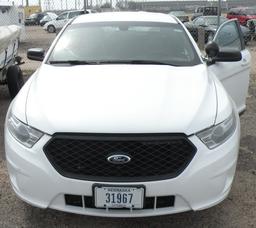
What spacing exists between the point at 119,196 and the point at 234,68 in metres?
3.04

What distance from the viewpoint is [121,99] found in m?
3.68

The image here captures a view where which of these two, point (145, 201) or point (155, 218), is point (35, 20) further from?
point (145, 201)

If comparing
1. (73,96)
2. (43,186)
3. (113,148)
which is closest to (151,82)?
(73,96)

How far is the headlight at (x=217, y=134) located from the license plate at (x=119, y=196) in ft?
1.86

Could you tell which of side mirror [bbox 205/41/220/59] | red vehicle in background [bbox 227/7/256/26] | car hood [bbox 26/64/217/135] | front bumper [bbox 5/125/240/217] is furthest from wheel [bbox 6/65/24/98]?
red vehicle in background [bbox 227/7/256/26]

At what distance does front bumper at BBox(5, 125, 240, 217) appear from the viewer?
10.9 ft

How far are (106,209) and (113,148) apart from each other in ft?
1.41

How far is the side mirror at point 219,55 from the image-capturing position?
5180 millimetres

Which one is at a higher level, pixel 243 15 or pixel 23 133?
pixel 23 133

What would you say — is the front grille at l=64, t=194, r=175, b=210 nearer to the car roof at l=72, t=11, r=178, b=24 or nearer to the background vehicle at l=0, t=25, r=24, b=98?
the car roof at l=72, t=11, r=178, b=24

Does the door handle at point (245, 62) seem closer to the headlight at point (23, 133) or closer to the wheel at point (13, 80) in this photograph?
the headlight at point (23, 133)

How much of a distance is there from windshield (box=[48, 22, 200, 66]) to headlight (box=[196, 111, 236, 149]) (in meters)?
1.17

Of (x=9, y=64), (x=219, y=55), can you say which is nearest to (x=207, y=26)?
(x=9, y=64)

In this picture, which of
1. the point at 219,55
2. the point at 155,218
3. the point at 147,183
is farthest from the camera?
the point at 219,55
